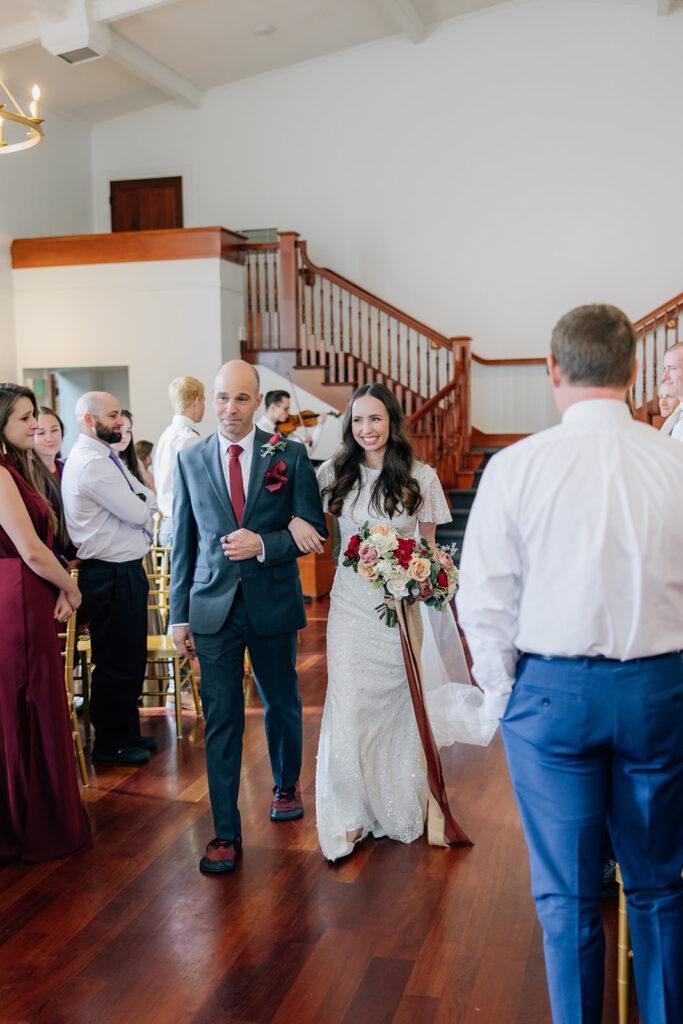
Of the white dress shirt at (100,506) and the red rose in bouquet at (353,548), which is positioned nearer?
the red rose in bouquet at (353,548)

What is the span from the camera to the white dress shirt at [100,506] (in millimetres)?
4426

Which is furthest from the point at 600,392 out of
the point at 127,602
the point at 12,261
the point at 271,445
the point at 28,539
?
the point at 12,261

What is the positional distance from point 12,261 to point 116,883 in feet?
31.0

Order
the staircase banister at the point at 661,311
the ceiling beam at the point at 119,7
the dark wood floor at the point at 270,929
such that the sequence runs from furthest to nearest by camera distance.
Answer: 1. the staircase banister at the point at 661,311
2. the ceiling beam at the point at 119,7
3. the dark wood floor at the point at 270,929

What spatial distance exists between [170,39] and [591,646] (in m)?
11.8

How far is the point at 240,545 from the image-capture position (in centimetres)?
340

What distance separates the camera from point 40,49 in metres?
11.0

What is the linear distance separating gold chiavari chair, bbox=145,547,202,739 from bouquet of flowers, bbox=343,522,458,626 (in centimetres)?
172

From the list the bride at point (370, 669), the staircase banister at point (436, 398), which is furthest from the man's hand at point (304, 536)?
the staircase banister at point (436, 398)

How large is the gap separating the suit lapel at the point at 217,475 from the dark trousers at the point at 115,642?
1258 mm

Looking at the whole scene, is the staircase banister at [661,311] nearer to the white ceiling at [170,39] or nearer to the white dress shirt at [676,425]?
the white ceiling at [170,39]

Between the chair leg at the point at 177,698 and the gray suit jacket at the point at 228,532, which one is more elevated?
the gray suit jacket at the point at 228,532

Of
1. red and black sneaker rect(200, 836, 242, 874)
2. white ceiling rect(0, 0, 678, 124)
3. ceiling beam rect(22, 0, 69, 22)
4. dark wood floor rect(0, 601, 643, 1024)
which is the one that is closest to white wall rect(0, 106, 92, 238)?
white ceiling rect(0, 0, 678, 124)

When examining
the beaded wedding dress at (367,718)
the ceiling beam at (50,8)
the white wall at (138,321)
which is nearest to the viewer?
the beaded wedding dress at (367,718)
